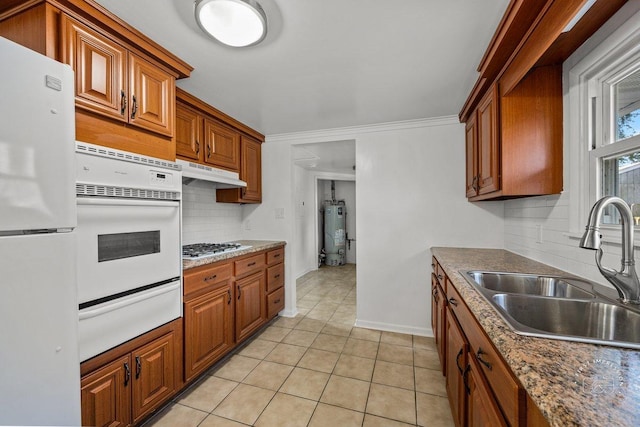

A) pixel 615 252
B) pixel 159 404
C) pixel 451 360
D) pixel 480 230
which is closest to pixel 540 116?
pixel 615 252

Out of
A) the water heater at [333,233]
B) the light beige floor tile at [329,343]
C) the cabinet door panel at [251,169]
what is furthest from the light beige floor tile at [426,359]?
the water heater at [333,233]

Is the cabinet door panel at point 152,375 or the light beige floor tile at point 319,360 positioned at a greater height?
the cabinet door panel at point 152,375

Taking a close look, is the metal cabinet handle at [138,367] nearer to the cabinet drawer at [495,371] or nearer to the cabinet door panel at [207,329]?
the cabinet door panel at [207,329]

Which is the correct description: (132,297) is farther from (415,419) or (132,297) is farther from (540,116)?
(540,116)

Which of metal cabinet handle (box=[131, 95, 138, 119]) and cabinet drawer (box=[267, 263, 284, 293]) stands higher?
metal cabinet handle (box=[131, 95, 138, 119])

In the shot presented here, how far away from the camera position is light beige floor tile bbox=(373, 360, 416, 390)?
1.93 meters

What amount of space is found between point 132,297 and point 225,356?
118 centimetres

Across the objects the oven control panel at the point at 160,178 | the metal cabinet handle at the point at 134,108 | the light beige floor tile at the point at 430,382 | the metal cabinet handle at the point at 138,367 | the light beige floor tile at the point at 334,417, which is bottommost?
the light beige floor tile at the point at 334,417

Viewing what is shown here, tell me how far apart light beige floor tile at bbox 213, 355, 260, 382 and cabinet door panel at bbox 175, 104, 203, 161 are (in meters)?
1.75

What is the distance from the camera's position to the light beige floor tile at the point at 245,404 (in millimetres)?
1619

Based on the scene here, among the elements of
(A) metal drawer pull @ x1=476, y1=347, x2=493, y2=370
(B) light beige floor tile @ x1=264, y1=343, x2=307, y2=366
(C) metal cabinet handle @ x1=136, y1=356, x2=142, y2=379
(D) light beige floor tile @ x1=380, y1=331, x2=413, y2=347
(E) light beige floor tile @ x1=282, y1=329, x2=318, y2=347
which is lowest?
(D) light beige floor tile @ x1=380, y1=331, x2=413, y2=347

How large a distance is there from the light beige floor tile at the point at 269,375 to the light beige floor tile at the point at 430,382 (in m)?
0.98

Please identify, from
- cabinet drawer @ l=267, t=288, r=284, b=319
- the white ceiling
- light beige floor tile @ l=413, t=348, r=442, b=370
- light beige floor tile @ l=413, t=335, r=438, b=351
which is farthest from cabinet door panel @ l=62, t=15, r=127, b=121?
light beige floor tile @ l=413, t=335, r=438, b=351

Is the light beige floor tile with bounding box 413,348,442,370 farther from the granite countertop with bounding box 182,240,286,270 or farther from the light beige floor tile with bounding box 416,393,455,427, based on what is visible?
the granite countertop with bounding box 182,240,286,270
